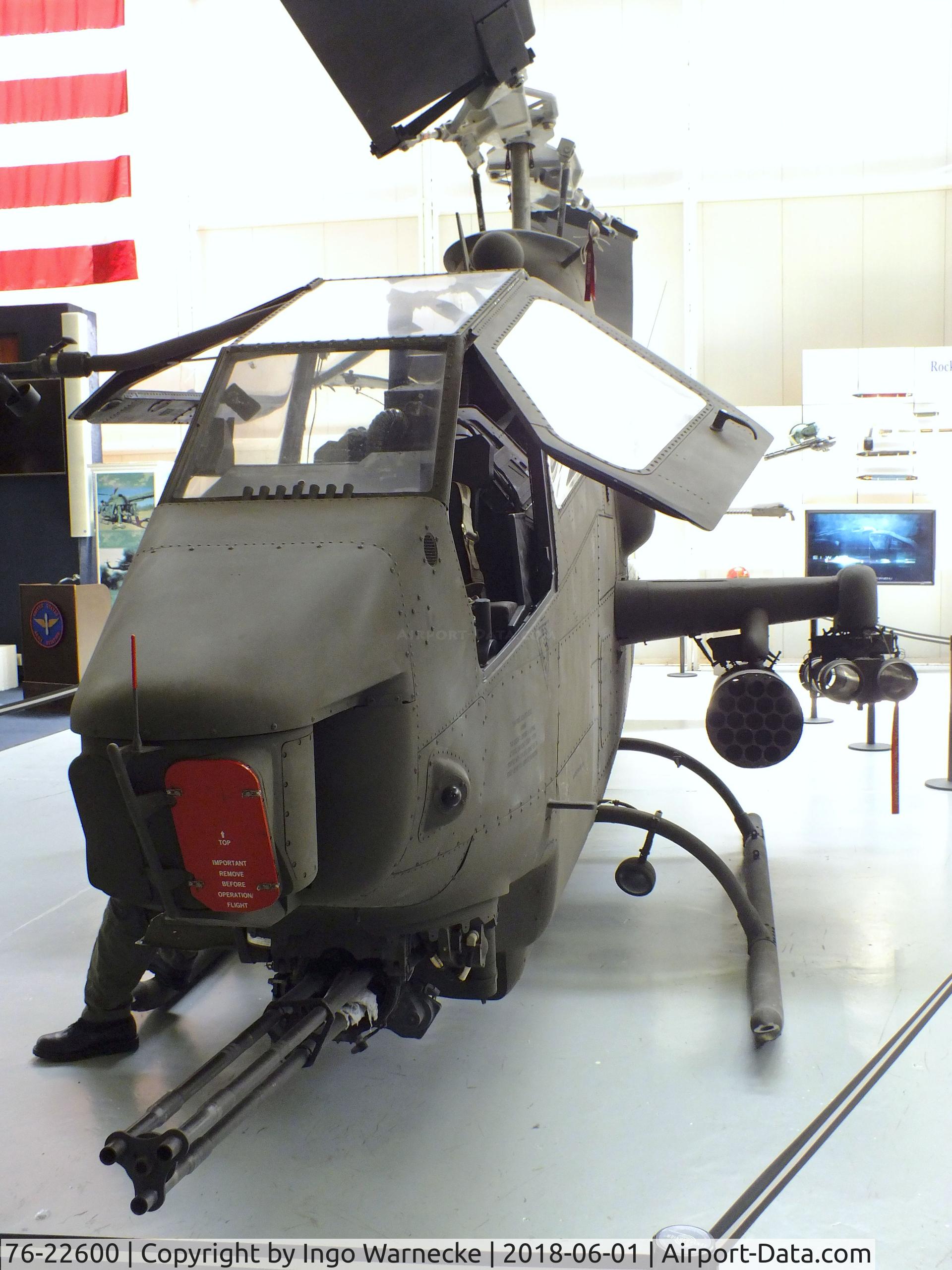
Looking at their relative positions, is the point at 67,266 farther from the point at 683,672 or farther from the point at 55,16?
the point at 683,672

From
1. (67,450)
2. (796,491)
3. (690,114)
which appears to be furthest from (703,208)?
(67,450)

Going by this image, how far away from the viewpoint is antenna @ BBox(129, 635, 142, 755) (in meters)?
1.95

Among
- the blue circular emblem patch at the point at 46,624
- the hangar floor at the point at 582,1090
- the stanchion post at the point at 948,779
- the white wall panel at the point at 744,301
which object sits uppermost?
the white wall panel at the point at 744,301

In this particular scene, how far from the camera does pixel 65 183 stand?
9742 mm

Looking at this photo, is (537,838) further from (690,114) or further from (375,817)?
(690,114)

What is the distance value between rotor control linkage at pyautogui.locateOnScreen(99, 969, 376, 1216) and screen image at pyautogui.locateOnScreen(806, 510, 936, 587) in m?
8.08

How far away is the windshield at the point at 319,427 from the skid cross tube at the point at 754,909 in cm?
175

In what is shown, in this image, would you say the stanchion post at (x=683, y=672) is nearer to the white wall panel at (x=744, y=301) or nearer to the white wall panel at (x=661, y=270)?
the white wall panel at (x=744, y=301)

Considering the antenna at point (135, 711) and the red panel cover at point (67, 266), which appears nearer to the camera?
the antenna at point (135, 711)

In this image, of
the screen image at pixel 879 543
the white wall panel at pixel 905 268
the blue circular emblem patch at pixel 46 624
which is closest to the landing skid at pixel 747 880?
the screen image at pixel 879 543

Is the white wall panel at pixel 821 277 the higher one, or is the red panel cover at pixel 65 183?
the red panel cover at pixel 65 183

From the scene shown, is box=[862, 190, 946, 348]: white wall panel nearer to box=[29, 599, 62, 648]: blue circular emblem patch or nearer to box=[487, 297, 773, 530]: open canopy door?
box=[29, 599, 62, 648]: blue circular emblem patch

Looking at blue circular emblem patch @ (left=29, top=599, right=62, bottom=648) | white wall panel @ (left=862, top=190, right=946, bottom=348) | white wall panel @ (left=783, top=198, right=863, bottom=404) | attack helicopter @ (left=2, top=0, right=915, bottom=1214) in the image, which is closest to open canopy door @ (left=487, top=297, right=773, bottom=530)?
attack helicopter @ (left=2, top=0, right=915, bottom=1214)

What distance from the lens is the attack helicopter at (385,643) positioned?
6.54 ft
